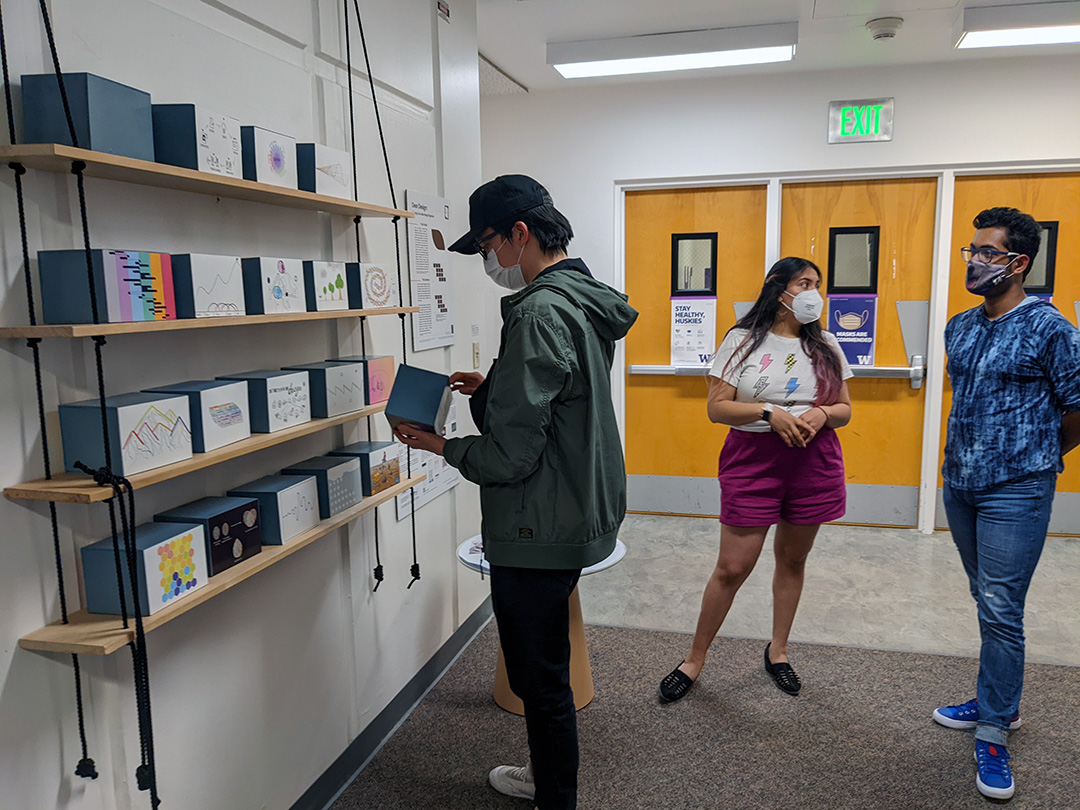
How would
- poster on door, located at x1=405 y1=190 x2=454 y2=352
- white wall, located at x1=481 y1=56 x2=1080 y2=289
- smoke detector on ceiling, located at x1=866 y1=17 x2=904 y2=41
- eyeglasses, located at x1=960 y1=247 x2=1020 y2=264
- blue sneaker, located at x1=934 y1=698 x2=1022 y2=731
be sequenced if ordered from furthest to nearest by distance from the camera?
white wall, located at x1=481 y1=56 x2=1080 y2=289
smoke detector on ceiling, located at x1=866 y1=17 x2=904 y2=41
poster on door, located at x1=405 y1=190 x2=454 y2=352
blue sneaker, located at x1=934 y1=698 x2=1022 y2=731
eyeglasses, located at x1=960 y1=247 x2=1020 y2=264

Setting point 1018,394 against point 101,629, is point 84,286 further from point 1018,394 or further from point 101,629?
point 1018,394

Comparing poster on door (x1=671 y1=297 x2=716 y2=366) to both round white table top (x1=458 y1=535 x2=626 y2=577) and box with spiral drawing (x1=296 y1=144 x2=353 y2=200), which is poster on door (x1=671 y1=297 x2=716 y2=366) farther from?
box with spiral drawing (x1=296 y1=144 x2=353 y2=200)

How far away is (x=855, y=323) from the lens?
14.2 feet

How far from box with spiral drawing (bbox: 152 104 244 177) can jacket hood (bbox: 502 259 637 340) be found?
0.67 metres

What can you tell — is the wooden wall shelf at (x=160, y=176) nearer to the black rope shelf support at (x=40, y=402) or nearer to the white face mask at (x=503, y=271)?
the black rope shelf support at (x=40, y=402)

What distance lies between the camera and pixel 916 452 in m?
4.36

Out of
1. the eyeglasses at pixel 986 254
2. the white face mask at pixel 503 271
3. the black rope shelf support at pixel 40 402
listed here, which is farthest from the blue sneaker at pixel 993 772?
the black rope shelf support at pixel 40 402

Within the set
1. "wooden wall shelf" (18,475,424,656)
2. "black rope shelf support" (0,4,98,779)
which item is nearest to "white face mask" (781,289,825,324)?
"wooden wall shelf" (18,475,424,656)

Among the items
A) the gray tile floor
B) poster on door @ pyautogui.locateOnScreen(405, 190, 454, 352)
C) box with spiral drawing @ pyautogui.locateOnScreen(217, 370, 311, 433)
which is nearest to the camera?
box with spiral drawing @ pyautogui.locateOnScreen(217, 370, 311, 433)

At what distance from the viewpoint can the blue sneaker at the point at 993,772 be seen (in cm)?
204

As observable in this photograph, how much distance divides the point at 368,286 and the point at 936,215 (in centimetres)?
A: 346

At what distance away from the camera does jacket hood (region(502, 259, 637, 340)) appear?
1.67m

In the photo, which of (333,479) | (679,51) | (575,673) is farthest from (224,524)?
(679,51)

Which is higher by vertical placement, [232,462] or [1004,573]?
[232,462]
